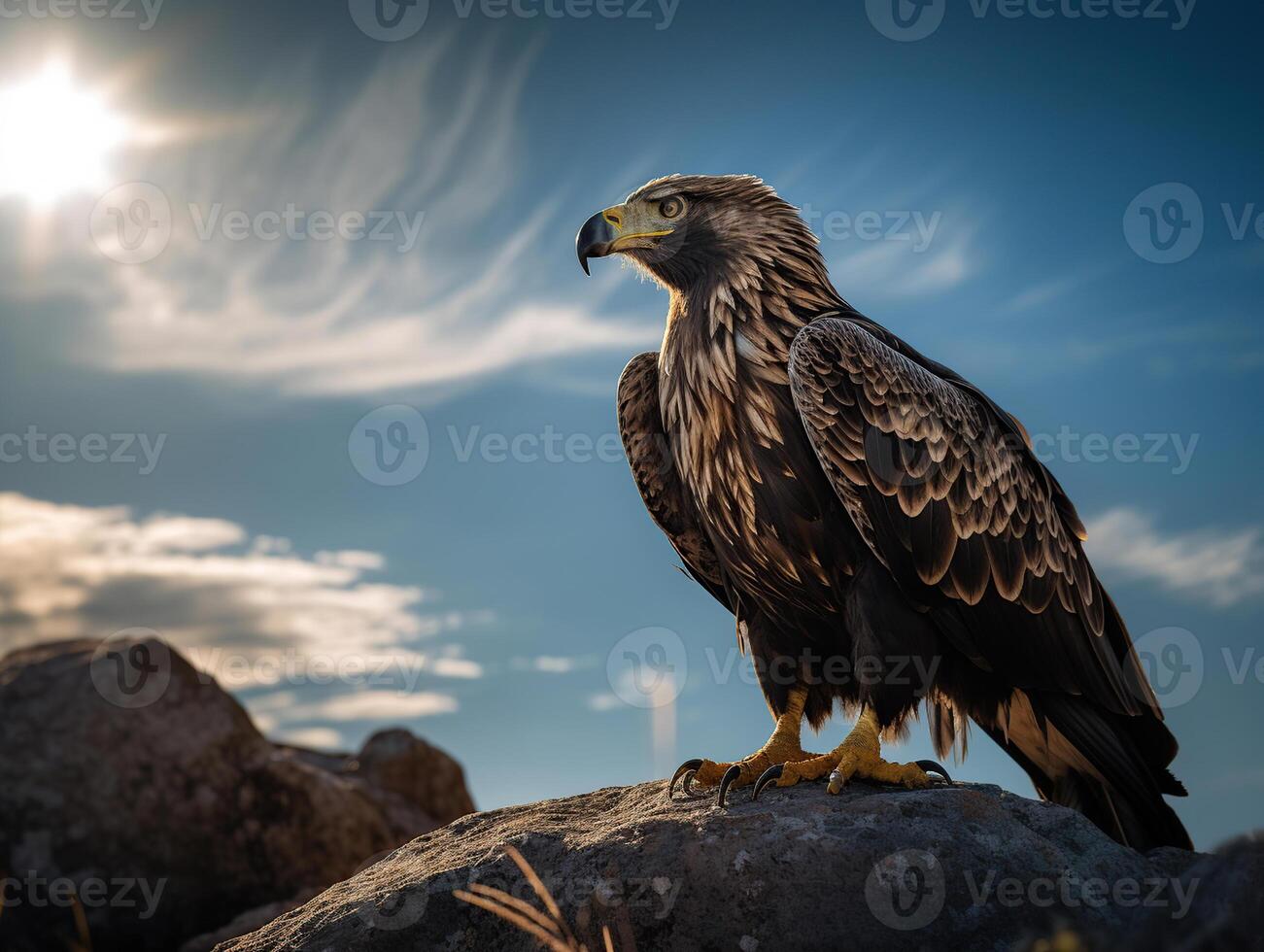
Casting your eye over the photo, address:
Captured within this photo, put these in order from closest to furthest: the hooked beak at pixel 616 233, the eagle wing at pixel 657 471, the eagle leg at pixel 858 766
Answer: the eagle leg at pixel 858 766 < the hooked beak at pixel 616 233 < the eagle wing at pixel 657 471

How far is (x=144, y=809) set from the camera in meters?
9.36

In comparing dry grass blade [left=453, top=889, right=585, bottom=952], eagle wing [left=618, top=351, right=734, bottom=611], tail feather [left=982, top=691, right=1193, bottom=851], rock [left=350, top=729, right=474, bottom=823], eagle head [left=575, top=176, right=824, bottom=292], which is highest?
eagle head [left=575, top=176, right=824, bottom=292]

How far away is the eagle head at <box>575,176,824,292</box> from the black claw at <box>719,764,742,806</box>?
9.26 ft

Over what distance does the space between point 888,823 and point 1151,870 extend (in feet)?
3.97

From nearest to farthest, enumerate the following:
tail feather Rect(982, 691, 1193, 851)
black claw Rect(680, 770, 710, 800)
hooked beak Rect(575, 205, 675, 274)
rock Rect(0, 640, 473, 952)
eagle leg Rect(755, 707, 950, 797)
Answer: eagle leg Rect(755, 707, 950, 797)
black claw Rect(680, 770, 710, 800)
tail feather Rect(982, 691, 1193, 851)
hooked beak Rect(575, 205, 675, 274)
rock Rect(0, 640, 473, 952)

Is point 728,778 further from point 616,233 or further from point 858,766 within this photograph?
point 616,233

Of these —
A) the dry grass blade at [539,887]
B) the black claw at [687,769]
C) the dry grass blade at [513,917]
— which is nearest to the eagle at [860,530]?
the black claw at [687,769]

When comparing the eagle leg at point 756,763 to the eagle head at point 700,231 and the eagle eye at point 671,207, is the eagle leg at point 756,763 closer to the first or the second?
the eagle head at point 700,231

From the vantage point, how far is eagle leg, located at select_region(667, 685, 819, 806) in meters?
5.63

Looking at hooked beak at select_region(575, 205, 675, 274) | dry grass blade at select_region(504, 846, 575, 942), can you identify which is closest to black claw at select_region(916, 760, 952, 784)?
dry grass blade at select_region(504, 846, 575, 942)

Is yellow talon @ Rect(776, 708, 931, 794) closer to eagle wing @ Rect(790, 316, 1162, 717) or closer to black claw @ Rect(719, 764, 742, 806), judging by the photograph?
black claw @ Rect(719, 764, 742, 806)

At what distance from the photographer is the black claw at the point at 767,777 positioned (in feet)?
17.4

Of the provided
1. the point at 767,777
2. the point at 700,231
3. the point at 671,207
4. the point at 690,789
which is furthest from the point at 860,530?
the point at 671,207

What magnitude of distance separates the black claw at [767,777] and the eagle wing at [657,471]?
1.68 metres
